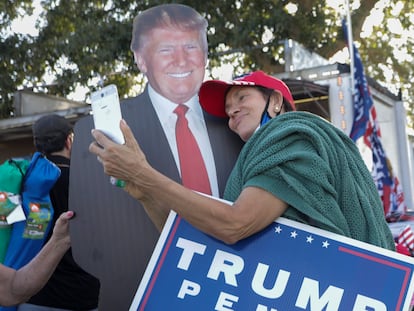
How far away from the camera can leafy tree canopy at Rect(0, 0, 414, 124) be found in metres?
10.6

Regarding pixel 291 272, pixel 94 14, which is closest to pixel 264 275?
pixel 291 272

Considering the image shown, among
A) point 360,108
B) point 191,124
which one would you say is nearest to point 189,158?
point 191,124

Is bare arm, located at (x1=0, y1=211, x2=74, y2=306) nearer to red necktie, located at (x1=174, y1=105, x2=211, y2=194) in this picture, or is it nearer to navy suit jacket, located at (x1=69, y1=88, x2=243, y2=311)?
navy suit jacket, located at (x1=69, y1=88, x2=243, y2=311)

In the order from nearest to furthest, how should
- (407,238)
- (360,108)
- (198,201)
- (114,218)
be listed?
(198,201) → (114,218) → (407,238) → (360,108)

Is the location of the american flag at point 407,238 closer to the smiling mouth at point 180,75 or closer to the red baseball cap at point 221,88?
the red baseball cap at point 221,88

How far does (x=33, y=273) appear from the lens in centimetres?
184

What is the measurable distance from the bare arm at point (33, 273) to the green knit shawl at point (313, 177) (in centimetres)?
58

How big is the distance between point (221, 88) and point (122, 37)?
29.0 ft

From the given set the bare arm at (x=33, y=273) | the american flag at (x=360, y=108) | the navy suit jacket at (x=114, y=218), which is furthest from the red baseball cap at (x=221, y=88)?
the american flag at (x=360, y=108)

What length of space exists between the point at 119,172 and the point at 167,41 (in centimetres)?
51

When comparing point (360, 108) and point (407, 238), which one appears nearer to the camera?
point (407, 238)

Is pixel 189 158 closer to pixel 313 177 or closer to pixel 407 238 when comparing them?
pixel 313 177

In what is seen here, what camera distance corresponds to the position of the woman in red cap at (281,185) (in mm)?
1496

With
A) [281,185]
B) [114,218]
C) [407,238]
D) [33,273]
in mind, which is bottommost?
[33,273]
